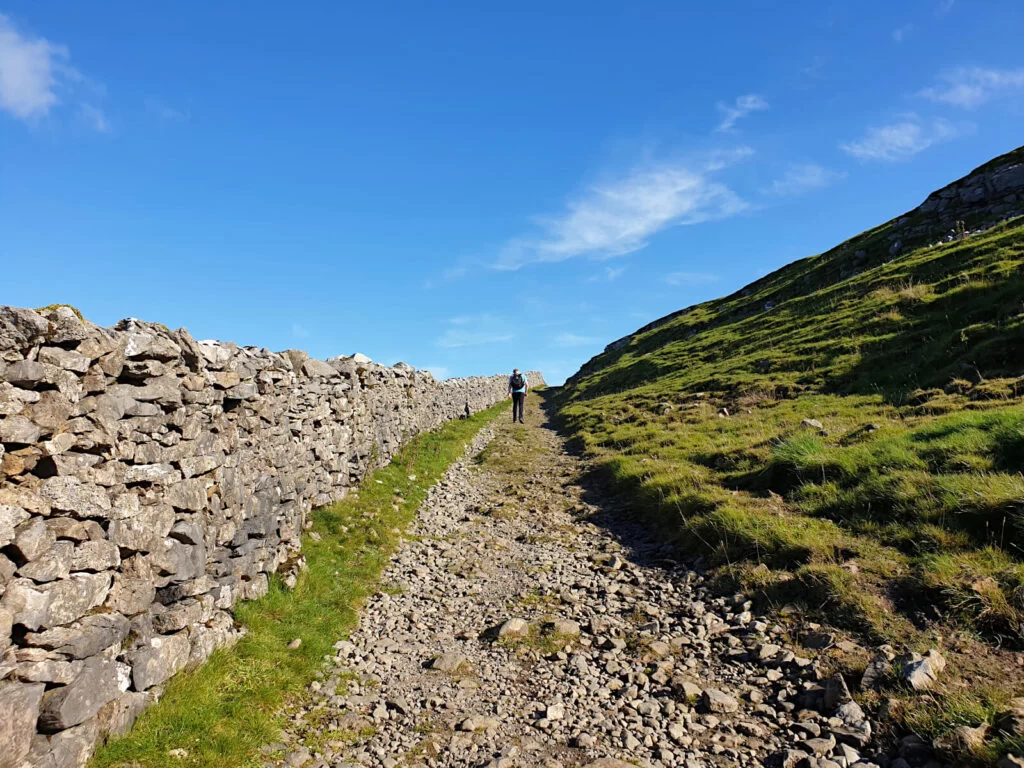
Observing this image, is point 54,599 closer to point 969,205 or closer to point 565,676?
point 565,676

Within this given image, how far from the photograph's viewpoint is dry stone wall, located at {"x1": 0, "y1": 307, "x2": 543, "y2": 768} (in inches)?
189

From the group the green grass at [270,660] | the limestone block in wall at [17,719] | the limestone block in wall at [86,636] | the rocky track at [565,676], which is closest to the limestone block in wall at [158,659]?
the green grass at [270,660]

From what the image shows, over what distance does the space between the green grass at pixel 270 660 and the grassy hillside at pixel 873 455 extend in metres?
6.09

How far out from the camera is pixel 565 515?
13.7m

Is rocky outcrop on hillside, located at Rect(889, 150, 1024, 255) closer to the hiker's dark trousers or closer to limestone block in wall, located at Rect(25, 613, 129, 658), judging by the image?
the hiker's dark trousers

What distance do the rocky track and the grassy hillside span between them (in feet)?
3.32

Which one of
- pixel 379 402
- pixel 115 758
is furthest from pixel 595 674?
pixel 379 402

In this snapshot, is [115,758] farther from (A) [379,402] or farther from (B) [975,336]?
(B) [975,336]

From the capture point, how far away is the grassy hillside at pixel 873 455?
23.2ft

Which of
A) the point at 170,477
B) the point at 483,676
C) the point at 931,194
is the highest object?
the point at 931,194

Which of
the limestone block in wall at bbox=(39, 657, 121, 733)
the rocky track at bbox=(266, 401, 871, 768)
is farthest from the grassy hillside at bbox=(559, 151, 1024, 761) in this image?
the limestone block in wall at bbox=(39, 657, 121, 733)

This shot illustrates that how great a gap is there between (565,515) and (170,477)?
29.3 feet

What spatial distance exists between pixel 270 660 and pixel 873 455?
36.6 ft

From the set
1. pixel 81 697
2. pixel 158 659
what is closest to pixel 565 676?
pixel 158 659
